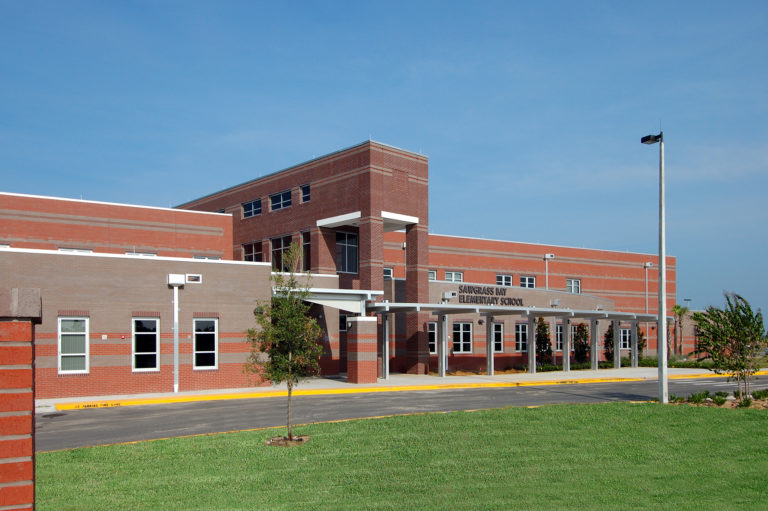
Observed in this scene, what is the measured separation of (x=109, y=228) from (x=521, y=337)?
27.5 metres

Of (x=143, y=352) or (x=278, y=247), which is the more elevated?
(x=278, y=247)

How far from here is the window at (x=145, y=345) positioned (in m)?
26.4

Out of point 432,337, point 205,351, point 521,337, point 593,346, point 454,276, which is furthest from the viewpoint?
point 454,276

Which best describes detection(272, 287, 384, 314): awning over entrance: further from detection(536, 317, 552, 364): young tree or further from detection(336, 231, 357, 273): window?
detection(536, 317, 552, 364): young tree

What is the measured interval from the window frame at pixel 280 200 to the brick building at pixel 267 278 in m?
0.09

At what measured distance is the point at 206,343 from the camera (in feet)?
91.8

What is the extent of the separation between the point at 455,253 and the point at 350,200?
1755cm

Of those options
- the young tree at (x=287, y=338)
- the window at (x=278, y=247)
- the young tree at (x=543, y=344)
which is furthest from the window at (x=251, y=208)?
the young tree at (x=287, y=338)

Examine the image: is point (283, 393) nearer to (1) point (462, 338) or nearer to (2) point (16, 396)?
(1) point (462, 338)

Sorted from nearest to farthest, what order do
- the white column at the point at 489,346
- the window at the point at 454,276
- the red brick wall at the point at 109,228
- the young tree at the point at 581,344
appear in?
1. the red brick wall at the point at 109,228
2. the white column at the point at 489,346
3. the young tree at the point at 581,344
4. the window at the point at 454,276

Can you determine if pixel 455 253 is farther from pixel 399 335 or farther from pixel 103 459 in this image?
pixel 103 459

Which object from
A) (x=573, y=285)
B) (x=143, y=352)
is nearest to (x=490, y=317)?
(x=143, y=352)

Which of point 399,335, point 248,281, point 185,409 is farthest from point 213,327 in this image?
point 399,335

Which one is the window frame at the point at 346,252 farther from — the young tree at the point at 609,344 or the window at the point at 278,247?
the young tree at the point at 609,344
